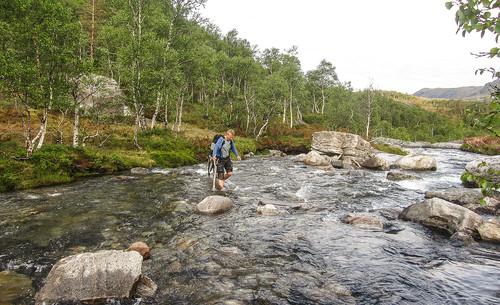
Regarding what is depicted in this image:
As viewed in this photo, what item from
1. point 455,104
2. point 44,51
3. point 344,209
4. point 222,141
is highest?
point 455,104

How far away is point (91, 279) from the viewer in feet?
16.9

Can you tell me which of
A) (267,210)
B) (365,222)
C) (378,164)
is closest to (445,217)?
(365,222)

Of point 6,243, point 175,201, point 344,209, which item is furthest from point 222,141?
point 6,243

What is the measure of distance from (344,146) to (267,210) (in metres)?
26.6

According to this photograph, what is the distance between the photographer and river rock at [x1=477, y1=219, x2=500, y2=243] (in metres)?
8.32

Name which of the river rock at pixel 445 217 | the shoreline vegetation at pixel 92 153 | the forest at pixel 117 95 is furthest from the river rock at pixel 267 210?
the forest at pixel 117 95

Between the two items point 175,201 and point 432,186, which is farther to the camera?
point 432,186

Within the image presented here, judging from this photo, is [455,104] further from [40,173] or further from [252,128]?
[40,173]

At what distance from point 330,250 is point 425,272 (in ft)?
7.99

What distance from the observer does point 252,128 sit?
45.7m

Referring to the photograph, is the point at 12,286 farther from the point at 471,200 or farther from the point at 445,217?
the point at 471,200

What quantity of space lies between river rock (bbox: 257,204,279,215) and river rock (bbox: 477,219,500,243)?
7254 millimetres

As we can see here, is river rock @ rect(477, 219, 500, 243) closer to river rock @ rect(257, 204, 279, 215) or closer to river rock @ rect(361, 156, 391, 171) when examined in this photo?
river rock @ rect(257, 204, 279, 215)

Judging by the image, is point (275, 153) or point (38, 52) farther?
point (275, 153)
